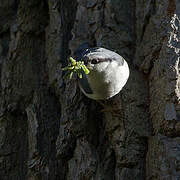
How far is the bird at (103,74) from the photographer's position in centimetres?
155

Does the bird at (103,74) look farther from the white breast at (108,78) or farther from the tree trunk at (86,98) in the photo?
the tree trunk at (86,98)

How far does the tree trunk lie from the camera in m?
1.57

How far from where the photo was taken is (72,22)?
206 centimetres

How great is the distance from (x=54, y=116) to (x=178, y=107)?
2.55ft

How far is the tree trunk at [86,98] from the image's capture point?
1567 millimetres

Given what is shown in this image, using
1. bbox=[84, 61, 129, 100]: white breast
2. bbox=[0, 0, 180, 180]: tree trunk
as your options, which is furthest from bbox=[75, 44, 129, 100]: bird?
bbox=[0, 0, 180, 180]: tree trunk

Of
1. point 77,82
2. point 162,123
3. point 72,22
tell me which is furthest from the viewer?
point 72,22

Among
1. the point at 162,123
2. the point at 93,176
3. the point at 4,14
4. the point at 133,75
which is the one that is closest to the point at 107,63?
the point at 133,75

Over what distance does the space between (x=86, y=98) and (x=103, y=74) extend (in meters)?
0.26

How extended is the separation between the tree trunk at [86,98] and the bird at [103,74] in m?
Result: 0.11

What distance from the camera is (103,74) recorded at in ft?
5.18

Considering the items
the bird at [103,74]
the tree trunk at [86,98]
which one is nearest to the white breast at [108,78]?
the bird at [103,74]

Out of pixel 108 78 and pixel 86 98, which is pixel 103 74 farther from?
pixel 86 98

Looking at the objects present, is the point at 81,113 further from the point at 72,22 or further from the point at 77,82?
the point at 72,22
